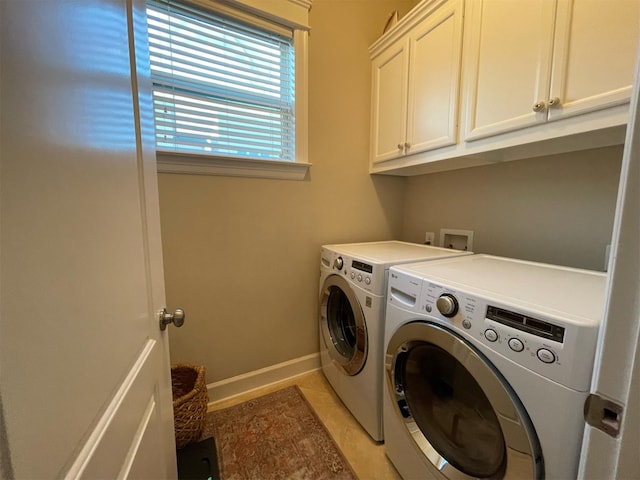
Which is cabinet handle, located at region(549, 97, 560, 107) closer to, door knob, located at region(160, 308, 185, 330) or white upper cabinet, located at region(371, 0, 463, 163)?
white upper cabinet, located at region(371, 0, 463, 163)

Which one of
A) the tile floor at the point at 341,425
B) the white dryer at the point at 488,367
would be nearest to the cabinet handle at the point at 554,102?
the white dryer at the point at 488,367

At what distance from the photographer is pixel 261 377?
1.72 meters

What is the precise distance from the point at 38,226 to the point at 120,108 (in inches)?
13.2

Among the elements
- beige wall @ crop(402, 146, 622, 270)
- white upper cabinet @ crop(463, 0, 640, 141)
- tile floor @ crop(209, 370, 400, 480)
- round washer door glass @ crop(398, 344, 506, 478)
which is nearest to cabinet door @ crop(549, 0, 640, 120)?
white upper cabinet @ crop(463, 0, 640, 141)

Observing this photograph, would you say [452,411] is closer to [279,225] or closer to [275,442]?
[275,442]

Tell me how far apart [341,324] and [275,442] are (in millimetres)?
702

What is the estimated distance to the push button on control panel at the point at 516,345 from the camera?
0.65 m

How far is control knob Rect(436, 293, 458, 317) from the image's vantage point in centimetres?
81

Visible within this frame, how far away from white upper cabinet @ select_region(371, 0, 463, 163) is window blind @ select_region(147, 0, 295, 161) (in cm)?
62

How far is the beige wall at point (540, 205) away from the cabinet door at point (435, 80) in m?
0.42

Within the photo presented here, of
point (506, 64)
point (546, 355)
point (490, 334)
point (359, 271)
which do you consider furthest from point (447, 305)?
point (506, 64)

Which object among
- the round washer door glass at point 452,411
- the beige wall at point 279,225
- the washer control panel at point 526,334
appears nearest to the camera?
the washer control panel at point 526,334

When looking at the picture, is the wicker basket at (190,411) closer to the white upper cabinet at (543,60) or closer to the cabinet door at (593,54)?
the white upper cabinet at (543,60)

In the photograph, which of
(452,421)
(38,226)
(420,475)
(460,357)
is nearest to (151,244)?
(38,226)
